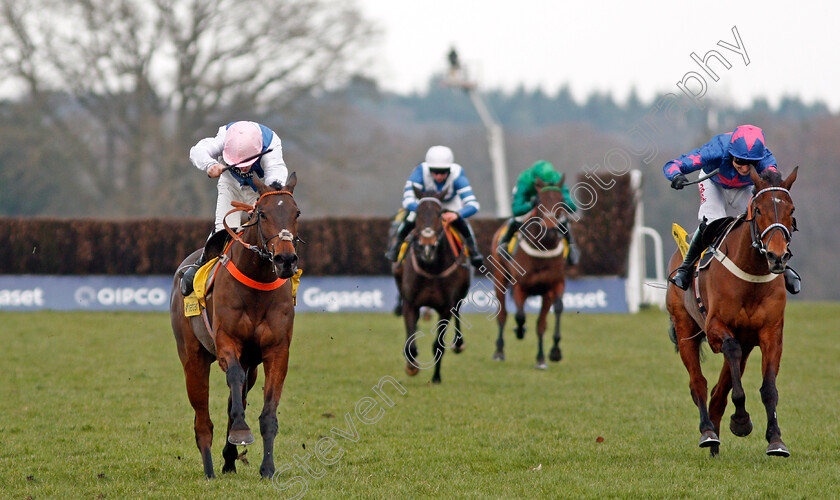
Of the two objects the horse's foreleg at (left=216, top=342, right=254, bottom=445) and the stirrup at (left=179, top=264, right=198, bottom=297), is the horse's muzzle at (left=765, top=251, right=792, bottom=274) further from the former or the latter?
the stirrup at (left=179, top=264, right=198, bottom=297)

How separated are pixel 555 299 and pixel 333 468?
642 cm

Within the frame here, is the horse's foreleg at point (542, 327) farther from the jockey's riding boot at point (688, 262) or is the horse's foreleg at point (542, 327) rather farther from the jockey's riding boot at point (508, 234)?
the jockey's riding boot at point (688, 262)

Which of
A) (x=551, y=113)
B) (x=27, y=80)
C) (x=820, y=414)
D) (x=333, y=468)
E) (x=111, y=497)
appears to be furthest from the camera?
(x=551, y=113)

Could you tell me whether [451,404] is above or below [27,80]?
below

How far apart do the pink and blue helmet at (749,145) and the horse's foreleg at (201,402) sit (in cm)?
383

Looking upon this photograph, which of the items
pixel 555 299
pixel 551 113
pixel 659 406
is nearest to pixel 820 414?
pixel 659 406

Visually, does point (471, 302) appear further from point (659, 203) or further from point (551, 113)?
point (551, 113)

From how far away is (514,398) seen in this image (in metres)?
8.88

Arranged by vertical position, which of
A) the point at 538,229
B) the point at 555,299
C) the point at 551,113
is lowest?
the point at 555,299

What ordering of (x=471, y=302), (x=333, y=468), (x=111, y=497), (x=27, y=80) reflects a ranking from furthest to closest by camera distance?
1. (x=27, y=80)
2. (x=471, y=302)
3. (x=333, y=468)
4. (x=111, y=497)

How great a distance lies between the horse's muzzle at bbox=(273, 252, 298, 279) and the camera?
493 centimetres

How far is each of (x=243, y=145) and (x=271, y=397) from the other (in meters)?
1.64

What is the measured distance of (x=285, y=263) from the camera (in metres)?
4.93

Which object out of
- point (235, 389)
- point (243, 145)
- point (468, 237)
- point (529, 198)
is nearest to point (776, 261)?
point (235, 389)
